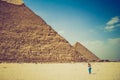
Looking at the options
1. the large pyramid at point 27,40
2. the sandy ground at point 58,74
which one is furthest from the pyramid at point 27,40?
the sandy ground at point 58,74

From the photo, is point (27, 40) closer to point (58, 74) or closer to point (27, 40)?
point (27, 40)

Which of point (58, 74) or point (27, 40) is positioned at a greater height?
point (27, 40)

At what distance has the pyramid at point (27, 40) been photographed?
37250mm

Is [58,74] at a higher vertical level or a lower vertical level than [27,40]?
lower

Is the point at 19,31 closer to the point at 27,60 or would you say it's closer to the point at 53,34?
the point at 53,34

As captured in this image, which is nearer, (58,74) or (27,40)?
(58,74)

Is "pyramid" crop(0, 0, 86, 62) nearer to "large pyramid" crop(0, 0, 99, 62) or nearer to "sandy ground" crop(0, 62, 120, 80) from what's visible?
"large pyramid" crop(0, 0, 99, 62)

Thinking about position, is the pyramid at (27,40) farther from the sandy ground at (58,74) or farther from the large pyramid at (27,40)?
the sandy ground at (58,74)

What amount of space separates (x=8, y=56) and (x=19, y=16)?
13.3m

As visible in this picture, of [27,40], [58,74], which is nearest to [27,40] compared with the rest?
[27,40]

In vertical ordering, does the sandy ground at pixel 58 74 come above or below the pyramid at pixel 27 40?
below

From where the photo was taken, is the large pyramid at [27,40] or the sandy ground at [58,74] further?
the large pyramid at [27,40]

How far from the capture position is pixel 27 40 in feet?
137

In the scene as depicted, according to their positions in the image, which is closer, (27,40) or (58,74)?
(58,74)
